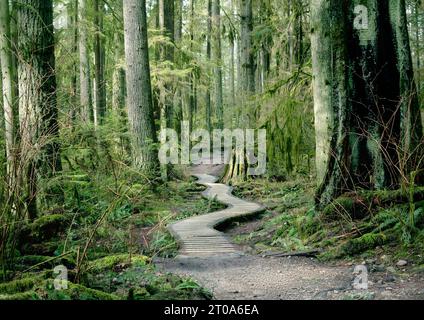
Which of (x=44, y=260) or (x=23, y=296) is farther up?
(x=23, y=296)

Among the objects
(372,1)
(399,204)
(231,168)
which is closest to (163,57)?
(231,168)

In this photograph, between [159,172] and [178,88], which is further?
[178,88]

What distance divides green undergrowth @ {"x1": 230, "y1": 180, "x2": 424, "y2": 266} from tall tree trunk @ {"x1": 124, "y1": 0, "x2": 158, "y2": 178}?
4686 millimetres

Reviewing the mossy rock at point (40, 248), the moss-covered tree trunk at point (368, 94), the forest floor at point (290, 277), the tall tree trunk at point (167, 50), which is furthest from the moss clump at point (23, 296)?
the tall tree trunk at point (167, 50)

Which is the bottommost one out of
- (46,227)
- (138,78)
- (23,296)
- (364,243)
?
(364,243)

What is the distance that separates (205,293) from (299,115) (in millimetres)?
7332

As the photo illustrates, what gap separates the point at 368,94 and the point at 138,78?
7345 mm

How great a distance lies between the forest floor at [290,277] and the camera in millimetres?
4660

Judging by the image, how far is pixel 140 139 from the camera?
41.0ft

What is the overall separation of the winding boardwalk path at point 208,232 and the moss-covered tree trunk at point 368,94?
206 centimetres

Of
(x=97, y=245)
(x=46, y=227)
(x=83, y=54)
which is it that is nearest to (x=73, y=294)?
(x=46, y=227)

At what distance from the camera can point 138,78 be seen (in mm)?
12609

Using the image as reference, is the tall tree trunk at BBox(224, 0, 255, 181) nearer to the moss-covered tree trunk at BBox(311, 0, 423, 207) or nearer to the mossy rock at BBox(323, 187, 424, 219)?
the moss-covered tree trunk at BBox(311, 0, 423, 207)

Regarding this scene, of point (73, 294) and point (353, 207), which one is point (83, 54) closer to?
point (353, 207)
